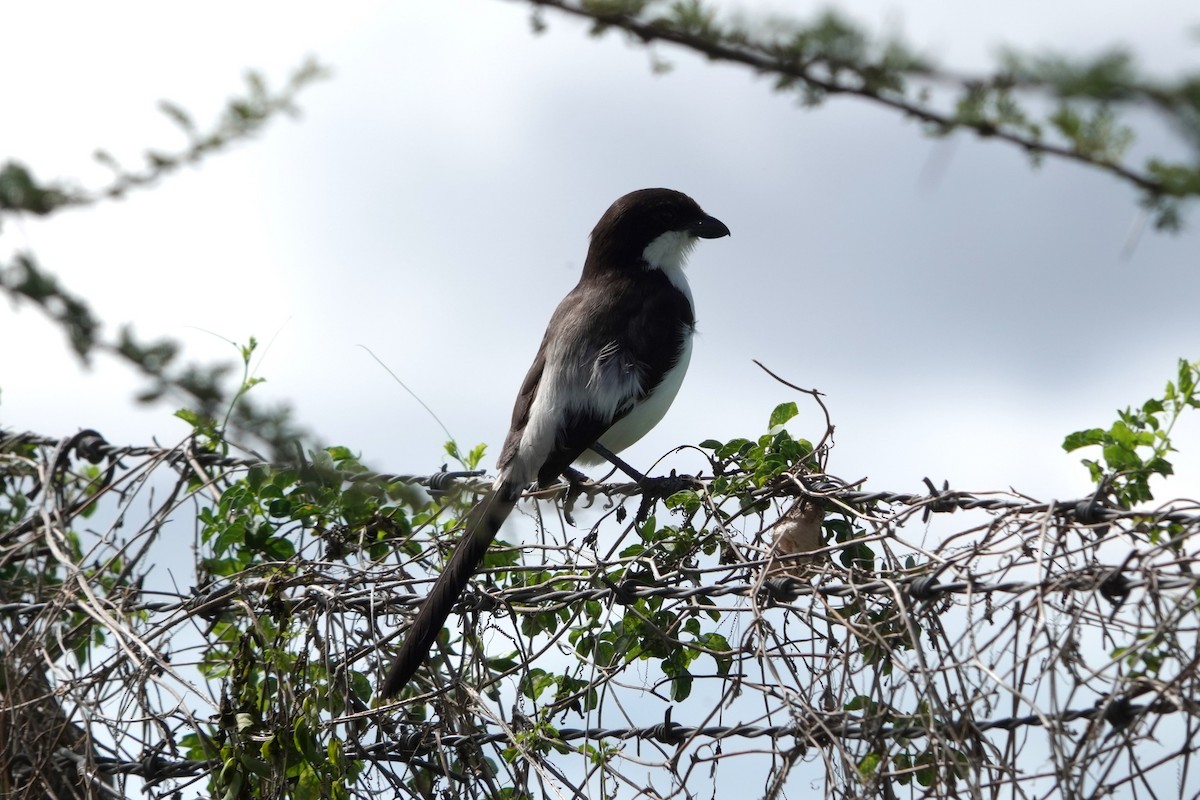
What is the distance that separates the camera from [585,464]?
5.93 m

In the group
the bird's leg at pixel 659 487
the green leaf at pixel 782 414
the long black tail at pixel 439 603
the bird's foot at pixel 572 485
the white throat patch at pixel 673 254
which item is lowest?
the long black tail at pixel 439 603

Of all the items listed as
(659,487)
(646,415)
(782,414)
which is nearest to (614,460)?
(646,415)

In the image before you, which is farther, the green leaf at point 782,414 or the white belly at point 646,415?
the white belly at point 646,415

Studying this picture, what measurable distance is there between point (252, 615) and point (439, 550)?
0.63m

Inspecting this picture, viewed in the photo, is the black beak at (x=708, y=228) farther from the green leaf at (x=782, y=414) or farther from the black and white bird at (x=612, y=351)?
the green leaf at (x=782, y=414)

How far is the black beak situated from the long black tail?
2.86m

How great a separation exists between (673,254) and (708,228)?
0.79 feet

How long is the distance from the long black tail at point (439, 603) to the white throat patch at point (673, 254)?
8.43 ft

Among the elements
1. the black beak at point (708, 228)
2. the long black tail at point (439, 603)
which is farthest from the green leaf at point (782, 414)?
the black beak at point (708, 228)

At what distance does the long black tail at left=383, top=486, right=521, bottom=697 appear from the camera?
3602 millimetres

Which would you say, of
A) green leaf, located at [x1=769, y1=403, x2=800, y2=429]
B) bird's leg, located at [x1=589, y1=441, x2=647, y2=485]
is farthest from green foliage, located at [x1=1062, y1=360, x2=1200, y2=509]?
bird's leg, located at [x1=589, y1=441, x2=647, y2=485]

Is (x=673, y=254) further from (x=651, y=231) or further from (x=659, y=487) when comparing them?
(x=659, y=487)

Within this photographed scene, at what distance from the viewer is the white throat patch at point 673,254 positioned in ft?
20.6

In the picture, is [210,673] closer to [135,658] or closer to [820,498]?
[135,658]
